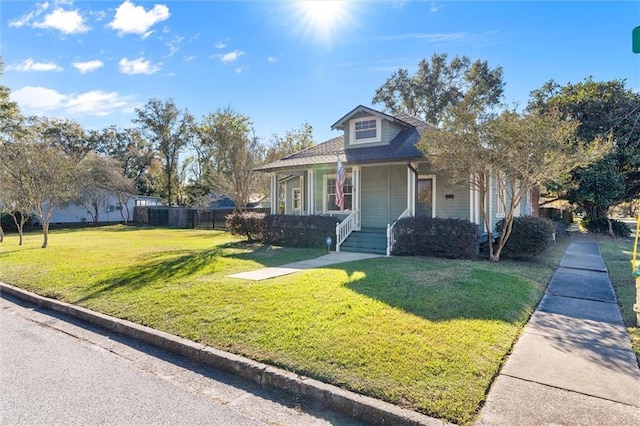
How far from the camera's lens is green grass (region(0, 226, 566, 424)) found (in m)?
3.62

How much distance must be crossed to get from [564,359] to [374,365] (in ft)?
6.96

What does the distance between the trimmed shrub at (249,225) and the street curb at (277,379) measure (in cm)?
919

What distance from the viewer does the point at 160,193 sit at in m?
49.8

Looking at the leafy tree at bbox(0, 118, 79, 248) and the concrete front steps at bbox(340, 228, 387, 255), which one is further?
the leafy tree at bbox(0, 118, 79, 248)

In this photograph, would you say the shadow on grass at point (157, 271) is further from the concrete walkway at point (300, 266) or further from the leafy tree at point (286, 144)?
the leafy tree at point (286, 144)

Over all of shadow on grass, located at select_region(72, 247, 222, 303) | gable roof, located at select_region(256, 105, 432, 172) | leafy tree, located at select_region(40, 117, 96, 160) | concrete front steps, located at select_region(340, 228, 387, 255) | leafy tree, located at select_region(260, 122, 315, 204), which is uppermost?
leafy tree, located at select_region(40, 117, 96, 160)

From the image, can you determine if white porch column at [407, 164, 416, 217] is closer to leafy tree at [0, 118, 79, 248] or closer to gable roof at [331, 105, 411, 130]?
gable roof at [331, 105, 411, 130]

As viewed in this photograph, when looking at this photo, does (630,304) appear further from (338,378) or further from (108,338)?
(108,338)

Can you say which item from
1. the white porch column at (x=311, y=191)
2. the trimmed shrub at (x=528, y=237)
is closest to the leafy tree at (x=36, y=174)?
→ the white porch column at (x=311, y=191)

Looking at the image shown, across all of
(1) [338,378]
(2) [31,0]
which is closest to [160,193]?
(2) [31,0]

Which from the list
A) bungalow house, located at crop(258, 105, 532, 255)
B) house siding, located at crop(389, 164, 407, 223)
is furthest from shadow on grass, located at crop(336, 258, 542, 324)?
house siding, located at crop(389, 164, 407, 223)

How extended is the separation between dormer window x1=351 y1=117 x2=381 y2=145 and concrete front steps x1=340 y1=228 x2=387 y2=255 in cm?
429

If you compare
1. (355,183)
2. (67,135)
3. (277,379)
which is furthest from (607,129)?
(67,135)

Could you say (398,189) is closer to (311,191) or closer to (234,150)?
(311,191)
